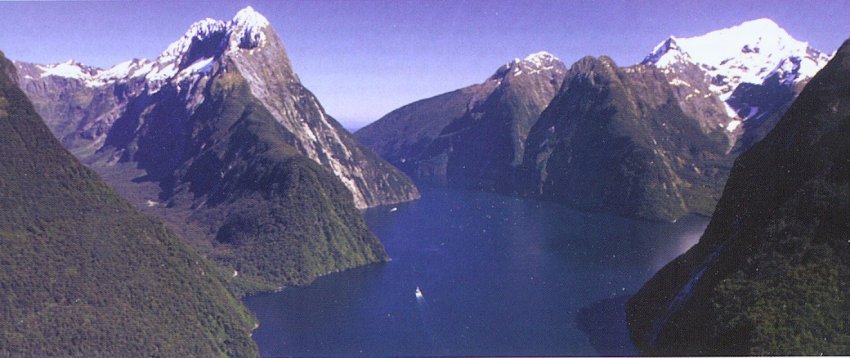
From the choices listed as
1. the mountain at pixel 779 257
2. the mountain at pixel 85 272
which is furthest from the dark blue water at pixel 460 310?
the mountain at pixel 779 257

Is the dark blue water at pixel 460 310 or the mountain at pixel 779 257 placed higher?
the mountain at pixel 779 257

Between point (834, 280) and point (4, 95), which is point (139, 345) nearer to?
point (4, 95)

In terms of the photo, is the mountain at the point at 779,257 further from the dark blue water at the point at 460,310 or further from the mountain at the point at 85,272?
the mountain at the point at 85,272

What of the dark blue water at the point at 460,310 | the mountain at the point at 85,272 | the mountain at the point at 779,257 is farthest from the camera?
the dark blue water at the point at 460,310

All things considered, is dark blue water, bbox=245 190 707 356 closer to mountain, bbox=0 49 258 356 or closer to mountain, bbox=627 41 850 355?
mountain, bbox=0 49 258 356

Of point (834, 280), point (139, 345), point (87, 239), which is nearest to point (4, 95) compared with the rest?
point (87, 239)
